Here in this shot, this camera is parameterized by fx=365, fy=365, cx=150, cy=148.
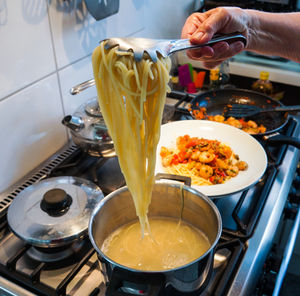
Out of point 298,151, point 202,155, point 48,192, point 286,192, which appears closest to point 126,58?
point 48,192

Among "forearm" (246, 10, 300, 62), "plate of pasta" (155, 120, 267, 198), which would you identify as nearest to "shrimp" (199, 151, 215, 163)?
"plate of pasta" (155, 120, 267, 198)

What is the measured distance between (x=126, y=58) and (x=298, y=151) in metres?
0.88

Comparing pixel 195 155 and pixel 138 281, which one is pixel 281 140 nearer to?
pixel 195 155

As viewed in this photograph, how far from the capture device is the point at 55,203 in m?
0.93

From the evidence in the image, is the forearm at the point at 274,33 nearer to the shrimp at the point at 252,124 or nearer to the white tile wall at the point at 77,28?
the shrimp at the point at 252,124

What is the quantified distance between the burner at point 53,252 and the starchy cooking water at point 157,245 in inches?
3.0

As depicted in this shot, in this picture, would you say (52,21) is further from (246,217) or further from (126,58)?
(246,217)

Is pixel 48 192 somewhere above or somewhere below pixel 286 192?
above

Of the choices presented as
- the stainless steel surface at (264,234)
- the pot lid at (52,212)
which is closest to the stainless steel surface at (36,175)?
the pot lid at (52,212)

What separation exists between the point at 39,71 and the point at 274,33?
2.83 feet

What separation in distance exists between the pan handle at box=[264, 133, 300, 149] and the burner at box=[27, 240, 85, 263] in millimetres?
743

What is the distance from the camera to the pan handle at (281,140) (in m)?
1.23

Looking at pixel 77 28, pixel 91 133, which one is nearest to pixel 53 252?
pixel 91 133

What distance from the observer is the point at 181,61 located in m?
1.99
